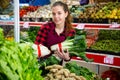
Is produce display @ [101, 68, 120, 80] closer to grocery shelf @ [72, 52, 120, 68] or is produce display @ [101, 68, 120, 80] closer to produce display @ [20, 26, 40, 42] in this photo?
grocery shelf @ [72, 52, 120, 68]

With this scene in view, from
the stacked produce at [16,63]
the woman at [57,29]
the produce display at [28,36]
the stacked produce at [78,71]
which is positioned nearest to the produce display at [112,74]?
the produce display at [28,36]

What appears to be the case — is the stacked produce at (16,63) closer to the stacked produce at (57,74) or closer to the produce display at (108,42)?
the stacked produce at (57,74)

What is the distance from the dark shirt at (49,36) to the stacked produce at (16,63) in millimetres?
1858

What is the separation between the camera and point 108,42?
546 cm

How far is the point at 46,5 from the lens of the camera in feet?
23.1

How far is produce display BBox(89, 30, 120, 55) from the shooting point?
5070mm

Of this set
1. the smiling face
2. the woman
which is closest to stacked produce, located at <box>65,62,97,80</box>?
the woman

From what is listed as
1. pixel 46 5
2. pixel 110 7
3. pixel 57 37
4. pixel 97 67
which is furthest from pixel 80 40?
pixel 46 5

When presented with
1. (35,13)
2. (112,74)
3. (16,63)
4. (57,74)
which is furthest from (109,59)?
(16,63)

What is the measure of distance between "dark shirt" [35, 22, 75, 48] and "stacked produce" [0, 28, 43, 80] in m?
1.86

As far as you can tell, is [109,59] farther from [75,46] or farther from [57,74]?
[57,74]

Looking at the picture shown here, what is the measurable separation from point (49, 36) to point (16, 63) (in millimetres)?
2201

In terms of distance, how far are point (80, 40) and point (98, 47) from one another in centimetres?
208

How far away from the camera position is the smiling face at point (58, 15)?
3.65 metres
